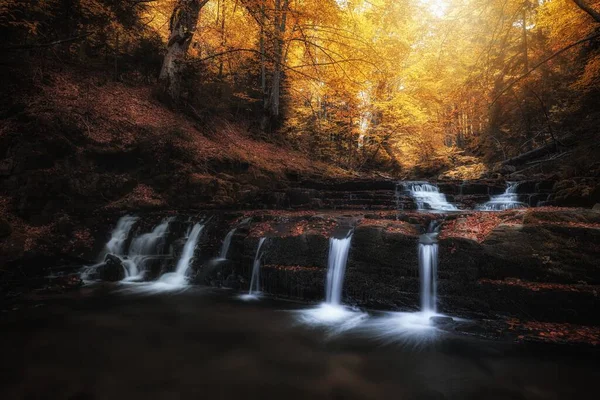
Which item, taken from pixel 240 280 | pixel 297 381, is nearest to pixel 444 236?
pixel 297 381

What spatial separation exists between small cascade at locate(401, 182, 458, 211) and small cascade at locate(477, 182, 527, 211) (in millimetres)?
1034

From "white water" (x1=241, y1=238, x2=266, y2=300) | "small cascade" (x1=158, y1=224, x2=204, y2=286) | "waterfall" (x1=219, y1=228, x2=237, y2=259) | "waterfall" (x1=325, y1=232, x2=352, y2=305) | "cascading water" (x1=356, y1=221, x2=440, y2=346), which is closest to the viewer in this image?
"cascading water" (x1=356, y1=221, x2=440, y2=346)

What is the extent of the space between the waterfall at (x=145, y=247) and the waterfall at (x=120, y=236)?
0.86 ft

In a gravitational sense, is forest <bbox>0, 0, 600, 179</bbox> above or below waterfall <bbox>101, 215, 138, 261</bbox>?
above

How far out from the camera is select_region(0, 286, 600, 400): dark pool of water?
357cm

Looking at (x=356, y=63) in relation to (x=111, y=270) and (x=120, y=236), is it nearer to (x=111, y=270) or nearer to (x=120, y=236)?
(x=111, y=270)

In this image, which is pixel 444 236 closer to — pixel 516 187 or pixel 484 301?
pixel 484 301

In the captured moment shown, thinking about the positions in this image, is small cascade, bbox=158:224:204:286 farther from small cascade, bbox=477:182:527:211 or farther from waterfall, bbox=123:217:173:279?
small cascade, bbox=477:182:527:211

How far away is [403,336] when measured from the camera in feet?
16.6

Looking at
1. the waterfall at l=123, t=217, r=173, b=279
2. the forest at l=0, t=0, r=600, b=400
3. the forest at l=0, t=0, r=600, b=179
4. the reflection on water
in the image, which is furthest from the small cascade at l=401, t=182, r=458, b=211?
the waterfall at l=123, t=217, r=173, b=279

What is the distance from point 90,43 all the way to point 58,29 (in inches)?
78.2

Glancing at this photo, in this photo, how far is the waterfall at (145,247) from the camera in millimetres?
8297

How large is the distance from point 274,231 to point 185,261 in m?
2.70

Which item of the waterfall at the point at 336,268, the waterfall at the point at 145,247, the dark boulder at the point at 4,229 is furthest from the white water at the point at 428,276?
the dark boulder at the point at 4,229
